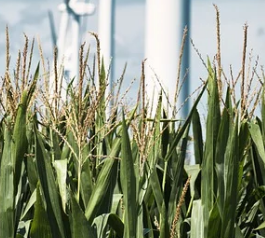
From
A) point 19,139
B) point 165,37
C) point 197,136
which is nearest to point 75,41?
point 165,37

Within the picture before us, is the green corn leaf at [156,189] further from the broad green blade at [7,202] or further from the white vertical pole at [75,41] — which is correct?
the white vertical pole at [75,41]

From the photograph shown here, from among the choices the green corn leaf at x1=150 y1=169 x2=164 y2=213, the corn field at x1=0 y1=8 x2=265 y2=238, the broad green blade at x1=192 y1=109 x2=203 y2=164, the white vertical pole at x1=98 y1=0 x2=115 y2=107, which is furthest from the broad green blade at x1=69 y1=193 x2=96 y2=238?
the white vertical pole at x1=98 y1=0 x2=115 y2=107

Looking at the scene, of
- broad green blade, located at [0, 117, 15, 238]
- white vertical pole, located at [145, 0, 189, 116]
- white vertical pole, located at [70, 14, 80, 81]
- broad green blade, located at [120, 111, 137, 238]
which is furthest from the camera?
white vertical pole, located at [70, 14, 80, 81]

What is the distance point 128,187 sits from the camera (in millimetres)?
2182

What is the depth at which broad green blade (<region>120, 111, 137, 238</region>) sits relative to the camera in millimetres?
2178

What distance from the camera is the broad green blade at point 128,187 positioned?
218 centimetres

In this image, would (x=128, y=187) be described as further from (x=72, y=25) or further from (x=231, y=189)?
(x=72, y=25)

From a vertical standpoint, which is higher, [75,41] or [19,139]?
[75,41]

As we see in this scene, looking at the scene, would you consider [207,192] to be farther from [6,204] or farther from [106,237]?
[6,204]

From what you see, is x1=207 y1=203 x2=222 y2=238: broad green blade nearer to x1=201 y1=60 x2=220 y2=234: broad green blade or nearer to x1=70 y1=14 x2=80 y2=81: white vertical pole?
x1=201 y1=60 x2=220 y2=234: broad green blade

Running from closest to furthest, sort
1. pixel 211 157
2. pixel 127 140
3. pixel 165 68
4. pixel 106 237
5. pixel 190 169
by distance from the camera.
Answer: pixel 127 140 → pixel 211 157 → pixel 106 237 → pixel 190 169 → pixel 165 68

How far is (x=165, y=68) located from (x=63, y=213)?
2847 mm

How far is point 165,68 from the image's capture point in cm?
503

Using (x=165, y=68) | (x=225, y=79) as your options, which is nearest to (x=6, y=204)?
(x=225, y=79)
